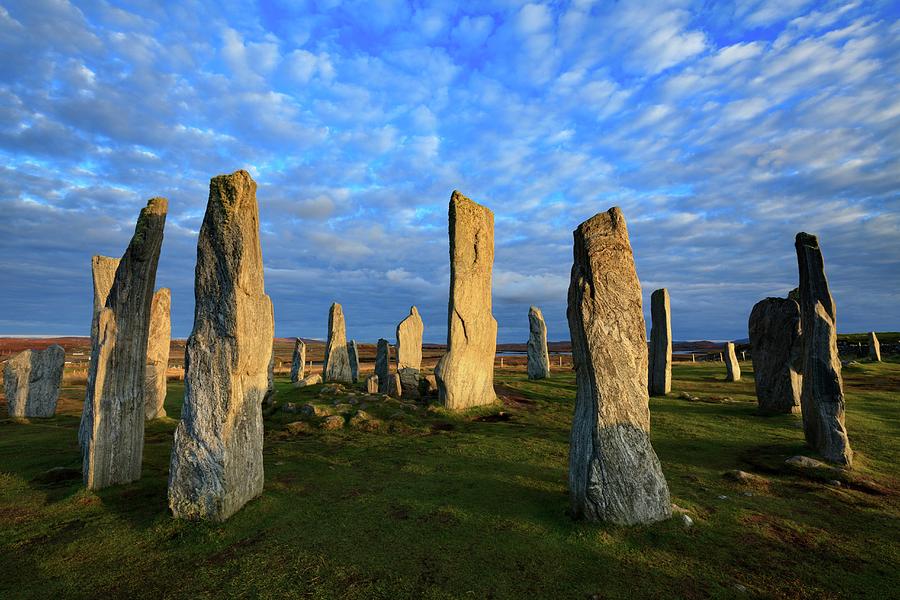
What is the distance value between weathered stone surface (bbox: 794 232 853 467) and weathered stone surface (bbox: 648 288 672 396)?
839 centimetres

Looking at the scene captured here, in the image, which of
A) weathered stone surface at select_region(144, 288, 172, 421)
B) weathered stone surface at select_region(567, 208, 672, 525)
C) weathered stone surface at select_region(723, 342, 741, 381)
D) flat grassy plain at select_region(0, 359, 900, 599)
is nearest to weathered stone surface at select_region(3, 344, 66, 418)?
weathered stone surface at select_region(144, 288, 172, 421)

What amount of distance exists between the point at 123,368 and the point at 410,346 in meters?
12.7

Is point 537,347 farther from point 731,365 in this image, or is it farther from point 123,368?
point 123,368

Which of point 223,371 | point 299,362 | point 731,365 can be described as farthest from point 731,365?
point 223,371

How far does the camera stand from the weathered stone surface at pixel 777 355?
12891 millimetres

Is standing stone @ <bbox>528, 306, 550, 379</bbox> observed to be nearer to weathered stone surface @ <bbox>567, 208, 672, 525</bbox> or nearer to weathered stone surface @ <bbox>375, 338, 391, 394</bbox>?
weathered stone surface @ <bbox>375, 338, 391, 394</bbox>

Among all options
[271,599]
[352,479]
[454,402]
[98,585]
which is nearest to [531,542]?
[271,599]

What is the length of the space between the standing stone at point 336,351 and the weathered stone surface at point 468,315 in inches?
395

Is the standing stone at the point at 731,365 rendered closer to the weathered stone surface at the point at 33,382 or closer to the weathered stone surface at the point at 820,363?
the weathered stone surface at the point at 820,363

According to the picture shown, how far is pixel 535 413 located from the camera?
13625mm

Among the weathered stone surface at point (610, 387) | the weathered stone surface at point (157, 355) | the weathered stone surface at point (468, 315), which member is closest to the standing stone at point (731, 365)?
the weathered stone surface at point (468, 315)

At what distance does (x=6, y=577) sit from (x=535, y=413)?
1141cm

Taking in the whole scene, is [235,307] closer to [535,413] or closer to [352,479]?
[352,479]

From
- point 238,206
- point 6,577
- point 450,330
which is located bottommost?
point 6,577
